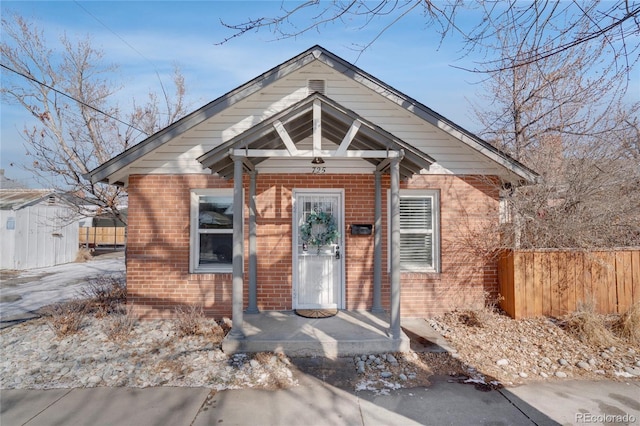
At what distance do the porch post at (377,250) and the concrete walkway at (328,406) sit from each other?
2.46 metres

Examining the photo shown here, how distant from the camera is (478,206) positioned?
7172 millimetres

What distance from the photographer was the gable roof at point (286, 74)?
6.49 meters

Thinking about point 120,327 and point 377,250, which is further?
point 377,250

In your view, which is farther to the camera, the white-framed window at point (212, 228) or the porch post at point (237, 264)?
the white-framed window at point (212, 228)

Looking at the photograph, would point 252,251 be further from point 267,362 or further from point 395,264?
point 395,264

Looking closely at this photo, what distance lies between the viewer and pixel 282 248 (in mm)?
7020

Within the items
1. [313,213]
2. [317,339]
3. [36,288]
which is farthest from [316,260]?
[36,288]

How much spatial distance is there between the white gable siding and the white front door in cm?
94

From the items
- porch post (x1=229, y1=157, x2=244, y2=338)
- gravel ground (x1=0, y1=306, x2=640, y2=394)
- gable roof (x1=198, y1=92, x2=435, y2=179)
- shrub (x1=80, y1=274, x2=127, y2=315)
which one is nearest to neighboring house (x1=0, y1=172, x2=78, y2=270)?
shrub (x1=80, y1=274, x2=127, y2=315)

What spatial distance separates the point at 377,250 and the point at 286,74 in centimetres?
386

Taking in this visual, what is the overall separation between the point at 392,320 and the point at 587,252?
407 cm

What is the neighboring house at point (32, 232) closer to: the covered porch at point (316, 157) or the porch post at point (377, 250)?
the covered porch at point (316, 157)

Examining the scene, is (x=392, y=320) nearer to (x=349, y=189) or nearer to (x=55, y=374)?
(x=349, y=189)

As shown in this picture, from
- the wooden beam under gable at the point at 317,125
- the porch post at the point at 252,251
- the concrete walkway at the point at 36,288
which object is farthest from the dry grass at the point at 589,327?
the concrete walkway at the point at 36,288
